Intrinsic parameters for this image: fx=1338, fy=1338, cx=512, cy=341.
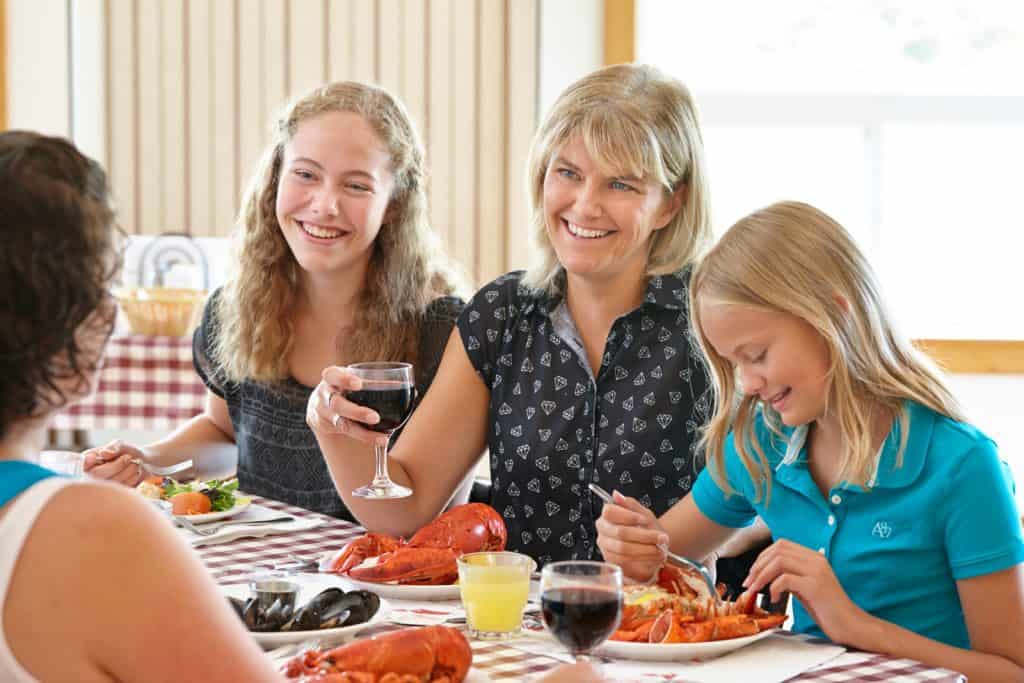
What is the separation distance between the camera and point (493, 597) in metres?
1.59

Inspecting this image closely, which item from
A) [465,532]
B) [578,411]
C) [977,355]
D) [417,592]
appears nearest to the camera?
[417,592]

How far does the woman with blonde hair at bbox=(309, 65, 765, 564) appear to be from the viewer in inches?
88.9

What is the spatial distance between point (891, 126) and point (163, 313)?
8.99ft

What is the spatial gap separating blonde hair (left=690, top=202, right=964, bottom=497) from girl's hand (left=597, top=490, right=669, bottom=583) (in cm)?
28

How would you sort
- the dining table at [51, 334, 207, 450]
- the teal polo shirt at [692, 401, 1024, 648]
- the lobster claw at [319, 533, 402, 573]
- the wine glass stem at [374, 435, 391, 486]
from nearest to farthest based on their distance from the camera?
1. the teal polo shirt at [692, 401, 1024, 648]
2. the lobster claw at [319, 533, 402, 573]
3. the wine glass stem at [374, 435, 391, 486]
4. the dining table at [51, 334, 207, 450]

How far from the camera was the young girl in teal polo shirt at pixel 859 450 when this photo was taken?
1.75 m

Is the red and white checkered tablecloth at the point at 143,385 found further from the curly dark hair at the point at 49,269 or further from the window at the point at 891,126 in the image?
the curly dark hair at the point at 49,269

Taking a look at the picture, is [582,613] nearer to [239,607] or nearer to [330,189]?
[239,607]

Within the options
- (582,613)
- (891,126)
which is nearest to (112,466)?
(582,613)

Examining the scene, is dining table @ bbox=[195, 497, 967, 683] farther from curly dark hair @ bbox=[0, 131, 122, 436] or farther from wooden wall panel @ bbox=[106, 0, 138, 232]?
wooden wall panel @ bbox=[106, 0, 138, 232]

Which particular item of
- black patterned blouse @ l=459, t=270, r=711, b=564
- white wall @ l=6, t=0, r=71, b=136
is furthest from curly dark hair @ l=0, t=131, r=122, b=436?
white wall @ l=6, t=0, r=71, b=136

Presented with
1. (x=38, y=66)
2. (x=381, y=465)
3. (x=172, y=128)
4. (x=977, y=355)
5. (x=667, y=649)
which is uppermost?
(x=38, y=66)

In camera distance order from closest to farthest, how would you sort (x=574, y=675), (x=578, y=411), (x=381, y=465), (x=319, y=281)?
(x=574, y=675), (x=381, y=465), (x=578, y=411), (x=319, y=281)

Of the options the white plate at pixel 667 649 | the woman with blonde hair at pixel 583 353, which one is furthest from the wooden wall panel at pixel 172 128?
the white plate at pixel 667 649
